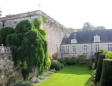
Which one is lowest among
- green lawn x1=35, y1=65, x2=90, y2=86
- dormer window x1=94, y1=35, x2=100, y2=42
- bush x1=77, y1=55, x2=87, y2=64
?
green lawn x1=35, y1=65, x2=90, y2=86

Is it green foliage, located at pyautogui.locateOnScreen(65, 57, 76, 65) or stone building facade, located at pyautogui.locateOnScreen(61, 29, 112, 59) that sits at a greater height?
stone building facade, located at pyautogui.locateOnScreen(61, 29, 112, 59)

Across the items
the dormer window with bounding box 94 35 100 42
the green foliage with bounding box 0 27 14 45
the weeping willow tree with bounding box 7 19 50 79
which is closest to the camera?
the weeping willow tree with bounding box 7 19 50 79

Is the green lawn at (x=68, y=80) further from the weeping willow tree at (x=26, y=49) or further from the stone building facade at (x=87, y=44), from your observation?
the stone building facade at (x=87, y=44)

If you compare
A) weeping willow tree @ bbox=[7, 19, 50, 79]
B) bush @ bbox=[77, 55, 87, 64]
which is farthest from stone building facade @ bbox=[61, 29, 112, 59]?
weeping willow tree @ bbox=[7, 19, 50, 79]

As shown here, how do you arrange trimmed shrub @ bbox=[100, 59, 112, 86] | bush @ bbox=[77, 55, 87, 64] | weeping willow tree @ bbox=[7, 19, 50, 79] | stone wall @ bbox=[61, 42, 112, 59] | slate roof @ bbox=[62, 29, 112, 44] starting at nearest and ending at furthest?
1. trimmed shrub @ bbox=[100, 59, 112, 86]
2. weeping willow tree @ bbox=[7, 19, 50, 79]
3. bush @ bbox=[77, 55, 87, 64]
4. stone wall @ bbox=[61, 42, 112, 59]
5. slate roof @ bbox=[62, 29, 112, 44]

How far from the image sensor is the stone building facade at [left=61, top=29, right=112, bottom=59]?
2300 cm

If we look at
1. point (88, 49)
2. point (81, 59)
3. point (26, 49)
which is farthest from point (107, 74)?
point (88, 49)

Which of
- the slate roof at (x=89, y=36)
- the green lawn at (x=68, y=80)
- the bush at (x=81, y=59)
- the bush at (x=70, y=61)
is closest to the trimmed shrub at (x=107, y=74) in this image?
the green lawn at (x=68, y=80)

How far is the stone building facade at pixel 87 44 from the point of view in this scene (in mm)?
23000

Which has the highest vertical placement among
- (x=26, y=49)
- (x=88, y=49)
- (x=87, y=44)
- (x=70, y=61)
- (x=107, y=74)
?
(x=87, y=44)

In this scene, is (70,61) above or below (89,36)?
below

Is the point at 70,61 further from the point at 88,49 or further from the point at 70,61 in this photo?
the point at 88,49

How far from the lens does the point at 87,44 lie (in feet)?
77.9

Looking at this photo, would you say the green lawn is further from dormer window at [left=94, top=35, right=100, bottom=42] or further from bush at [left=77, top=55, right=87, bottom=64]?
dormer window at [left=94, top=35, right=100, bottom=42]
